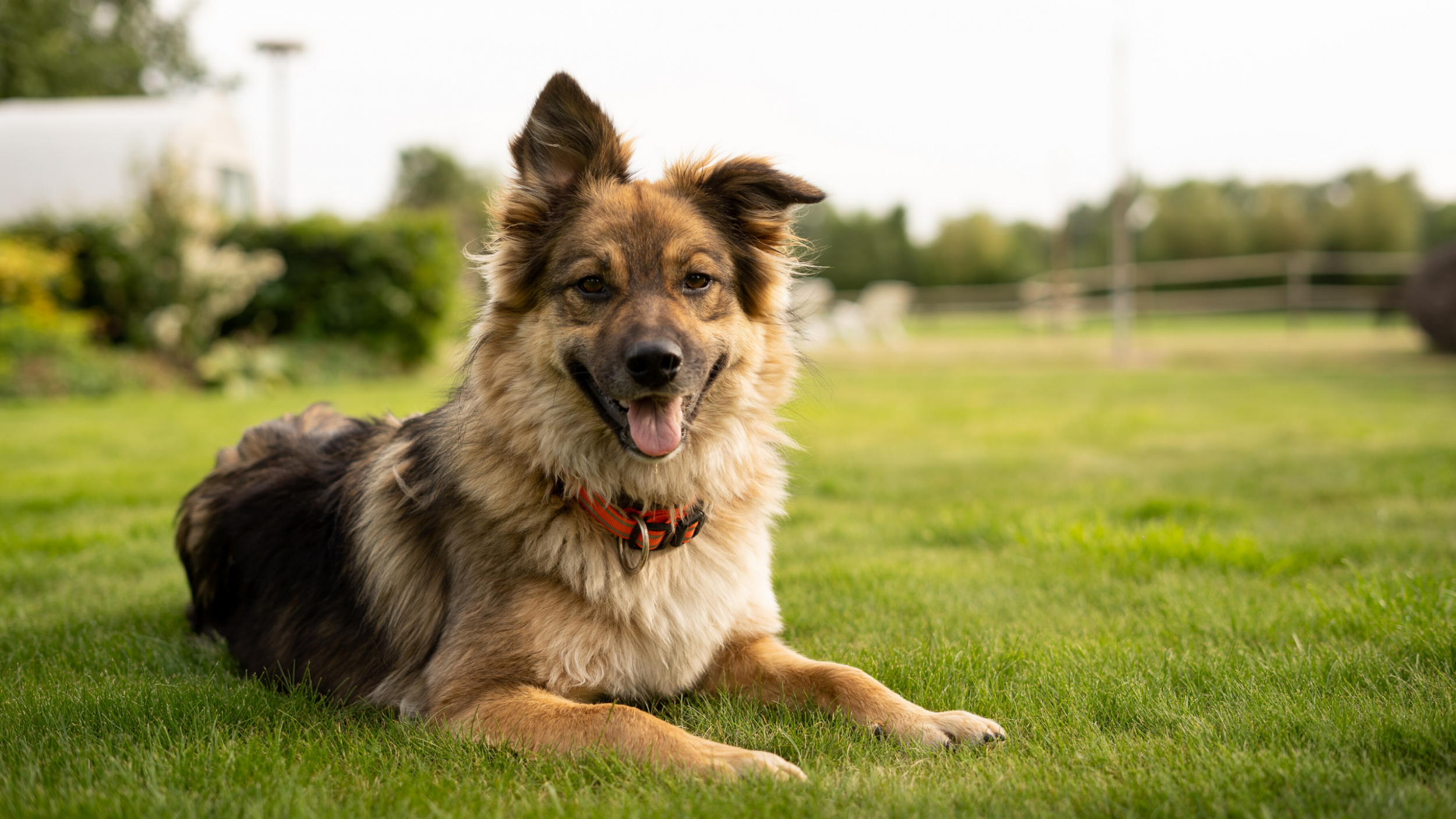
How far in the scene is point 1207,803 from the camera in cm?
236

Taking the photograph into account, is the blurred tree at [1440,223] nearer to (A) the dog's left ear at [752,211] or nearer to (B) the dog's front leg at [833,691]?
(A) the dog's left ear at [752,211]

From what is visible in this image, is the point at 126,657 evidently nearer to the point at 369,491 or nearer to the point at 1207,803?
the point at 369,491

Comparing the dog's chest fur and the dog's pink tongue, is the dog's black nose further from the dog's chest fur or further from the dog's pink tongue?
the dog's chest fur

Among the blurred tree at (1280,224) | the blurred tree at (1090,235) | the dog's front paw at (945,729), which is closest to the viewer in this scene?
the dog's front paw at (945,729)

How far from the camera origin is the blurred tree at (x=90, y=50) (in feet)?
77.3

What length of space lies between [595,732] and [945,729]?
1.09 metres

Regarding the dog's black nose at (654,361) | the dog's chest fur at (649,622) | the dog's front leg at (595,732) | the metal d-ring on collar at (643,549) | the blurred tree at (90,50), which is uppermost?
the blurred tree at (90,50)

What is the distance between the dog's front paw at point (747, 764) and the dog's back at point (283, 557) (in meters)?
1.41

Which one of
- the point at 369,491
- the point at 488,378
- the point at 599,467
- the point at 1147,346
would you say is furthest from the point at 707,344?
the point at 1147,346

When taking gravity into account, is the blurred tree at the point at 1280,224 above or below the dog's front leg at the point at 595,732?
above

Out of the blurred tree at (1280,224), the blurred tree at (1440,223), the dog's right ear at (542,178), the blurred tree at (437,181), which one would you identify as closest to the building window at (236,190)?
the dog's right ear at (542,178)

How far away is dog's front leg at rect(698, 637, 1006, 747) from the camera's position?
2943mm

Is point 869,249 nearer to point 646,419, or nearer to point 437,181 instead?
point 437,181

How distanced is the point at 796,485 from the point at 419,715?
5.01 metres
